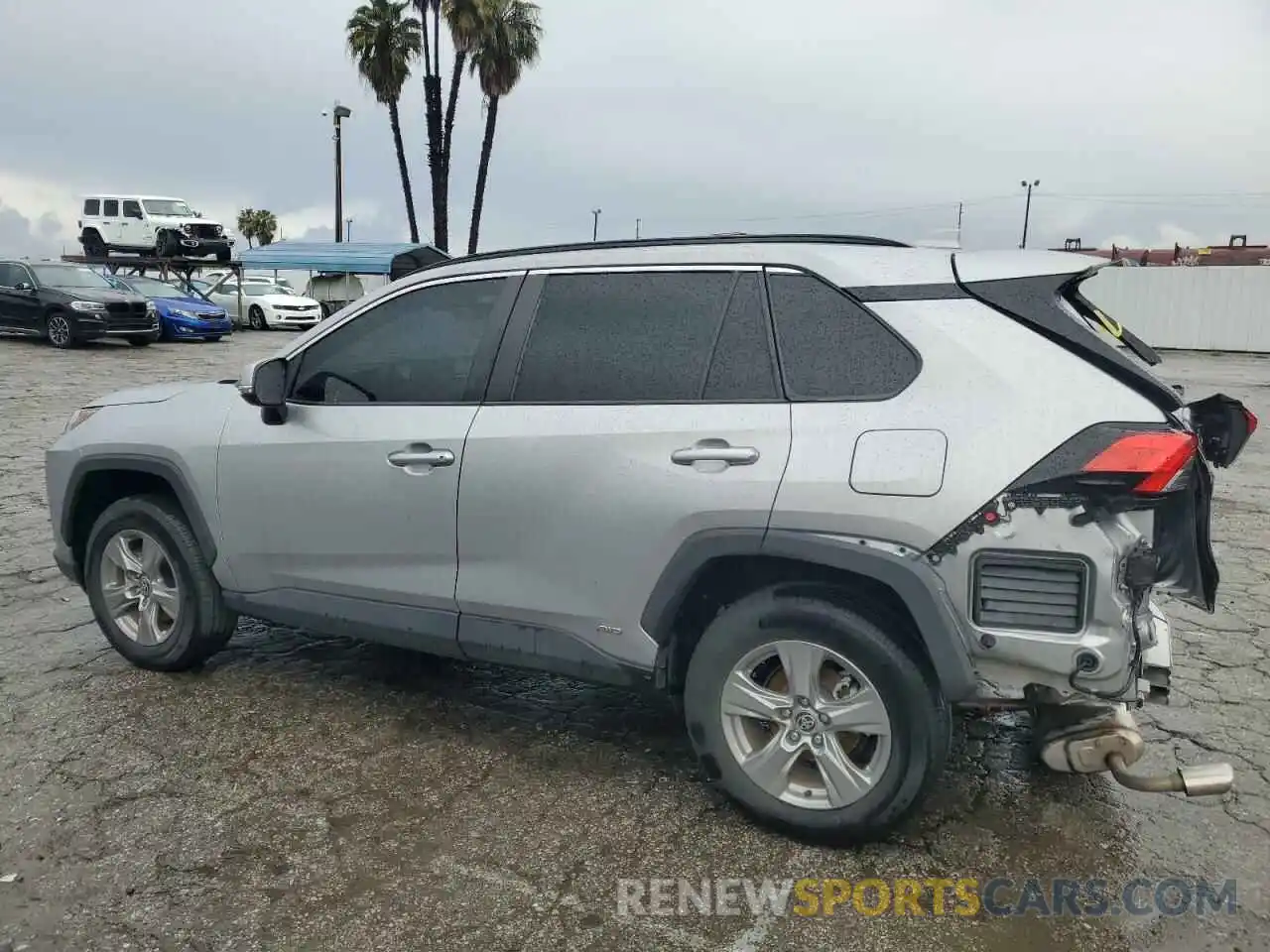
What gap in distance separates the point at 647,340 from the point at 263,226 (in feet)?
249

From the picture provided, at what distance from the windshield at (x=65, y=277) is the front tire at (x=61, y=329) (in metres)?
0.64

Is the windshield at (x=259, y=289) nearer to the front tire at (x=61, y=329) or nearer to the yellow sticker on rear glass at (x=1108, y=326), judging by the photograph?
the front tire at (x=61, y=329)

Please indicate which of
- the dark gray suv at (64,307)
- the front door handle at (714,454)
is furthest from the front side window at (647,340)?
the dark gray suv at (64,307)

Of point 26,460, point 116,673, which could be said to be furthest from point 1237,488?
point 26,460

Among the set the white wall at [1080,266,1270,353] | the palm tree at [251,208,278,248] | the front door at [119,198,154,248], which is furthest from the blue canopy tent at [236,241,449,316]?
the palm tree at [251,208,278,248]

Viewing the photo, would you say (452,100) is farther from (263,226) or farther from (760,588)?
(263,226)

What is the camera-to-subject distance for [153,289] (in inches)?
898

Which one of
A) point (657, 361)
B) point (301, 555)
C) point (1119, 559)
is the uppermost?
point (657, 361)

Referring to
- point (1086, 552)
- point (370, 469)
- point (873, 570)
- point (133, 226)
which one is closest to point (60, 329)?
point (133, 226)

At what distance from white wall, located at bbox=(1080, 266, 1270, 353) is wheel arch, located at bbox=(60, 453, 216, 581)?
90.4 ft

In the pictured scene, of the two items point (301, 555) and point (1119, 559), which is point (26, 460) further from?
point (1119, 559)

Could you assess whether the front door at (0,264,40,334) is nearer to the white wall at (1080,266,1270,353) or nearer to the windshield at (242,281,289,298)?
the windshield at (242,281,289,298)

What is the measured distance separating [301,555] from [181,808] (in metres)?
0.97

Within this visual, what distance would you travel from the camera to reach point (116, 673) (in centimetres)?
439
